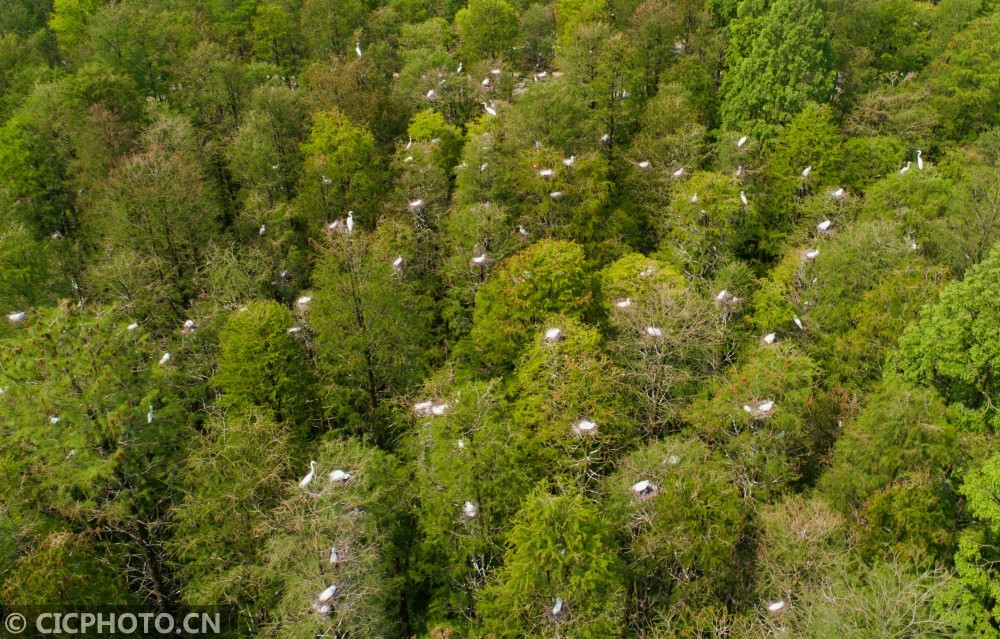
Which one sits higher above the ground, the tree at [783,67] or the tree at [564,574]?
the tree at [783,67]

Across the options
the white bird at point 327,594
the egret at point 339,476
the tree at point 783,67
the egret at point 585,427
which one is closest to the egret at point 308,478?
the egret at point 339,476

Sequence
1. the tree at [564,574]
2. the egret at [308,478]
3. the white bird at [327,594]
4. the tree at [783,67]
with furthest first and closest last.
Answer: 1. the tree at [783,67]
2. the egret at [308,478]
3. the tree at [564,574]
4. the white bird at [327,594]

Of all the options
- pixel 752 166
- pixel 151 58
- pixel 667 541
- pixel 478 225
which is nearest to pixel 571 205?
pixel 478 225

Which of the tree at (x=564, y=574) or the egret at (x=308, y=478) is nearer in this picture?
the tree at (x=564, y=574)

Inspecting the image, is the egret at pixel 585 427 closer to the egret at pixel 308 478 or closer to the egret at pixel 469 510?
the egret at pixel 469 510

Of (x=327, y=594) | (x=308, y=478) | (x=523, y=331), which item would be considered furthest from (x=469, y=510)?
(x=523, y=331)

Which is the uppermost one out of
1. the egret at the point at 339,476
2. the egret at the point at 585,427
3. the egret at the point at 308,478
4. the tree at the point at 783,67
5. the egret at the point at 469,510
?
the tree at the point at 783,67

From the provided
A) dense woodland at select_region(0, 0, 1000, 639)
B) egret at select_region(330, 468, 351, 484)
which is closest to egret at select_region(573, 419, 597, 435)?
dense woodland at select_region(0, 0, 1000, 639)
